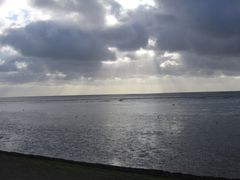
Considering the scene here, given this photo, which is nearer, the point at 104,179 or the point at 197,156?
the point at 104,179

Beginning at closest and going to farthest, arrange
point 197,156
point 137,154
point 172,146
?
point 197,156 < point 137,154 < point 172,146

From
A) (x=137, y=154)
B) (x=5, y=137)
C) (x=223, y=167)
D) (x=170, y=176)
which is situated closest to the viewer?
(x=170, y=176)

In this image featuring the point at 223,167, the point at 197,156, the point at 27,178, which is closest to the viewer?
the point at 27,178

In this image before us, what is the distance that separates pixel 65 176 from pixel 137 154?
1346cm

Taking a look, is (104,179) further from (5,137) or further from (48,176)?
(5,137)

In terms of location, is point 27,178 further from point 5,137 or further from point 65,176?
point 5,137

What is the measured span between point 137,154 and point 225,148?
8.12m

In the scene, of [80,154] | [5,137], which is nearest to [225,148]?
[80,154]

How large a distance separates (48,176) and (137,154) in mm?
13989

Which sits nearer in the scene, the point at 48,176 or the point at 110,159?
the point at 48,176

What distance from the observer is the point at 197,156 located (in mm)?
28359

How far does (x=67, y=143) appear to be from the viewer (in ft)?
124

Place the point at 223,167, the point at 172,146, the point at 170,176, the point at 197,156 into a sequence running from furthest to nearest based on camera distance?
the point at 172,146 → the point at 197,156 → the point at 223,167 → the point at 170,176

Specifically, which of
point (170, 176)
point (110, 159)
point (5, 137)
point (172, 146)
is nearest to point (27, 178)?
point (170, 176)
